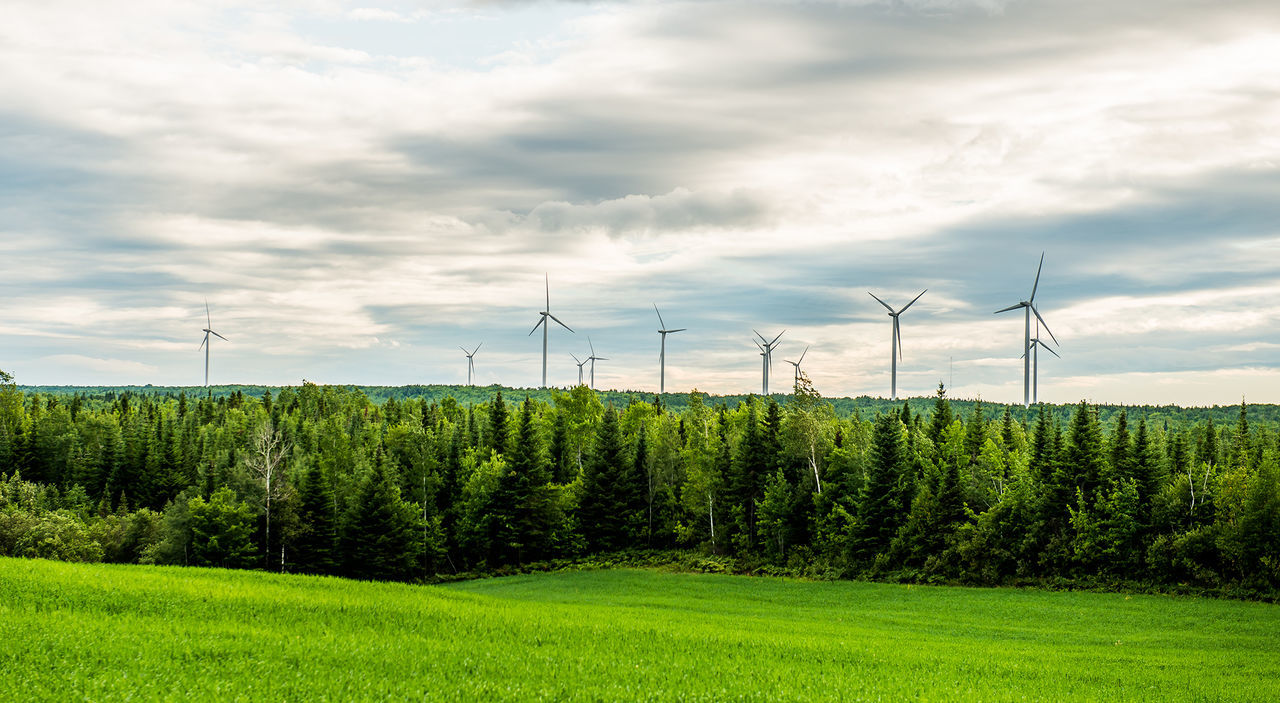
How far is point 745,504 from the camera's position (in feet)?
301

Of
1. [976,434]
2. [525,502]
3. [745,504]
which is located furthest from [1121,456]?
Answer: [525,502]

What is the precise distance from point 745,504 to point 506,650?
66880mm

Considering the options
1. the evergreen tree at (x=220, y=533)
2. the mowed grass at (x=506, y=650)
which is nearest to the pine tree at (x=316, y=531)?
the evergreen tree at (x=220, y=533)

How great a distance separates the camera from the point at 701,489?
313ft

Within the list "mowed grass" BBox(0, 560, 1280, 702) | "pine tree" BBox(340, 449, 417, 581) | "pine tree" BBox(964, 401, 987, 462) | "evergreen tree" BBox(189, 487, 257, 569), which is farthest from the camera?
"pine tree" BBox(964, 401, 987, 462)

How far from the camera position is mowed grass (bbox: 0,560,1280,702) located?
2141 centimetres

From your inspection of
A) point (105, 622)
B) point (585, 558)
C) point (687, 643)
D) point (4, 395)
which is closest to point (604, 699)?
point (687, 643)

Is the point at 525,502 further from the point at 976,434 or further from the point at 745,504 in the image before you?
the point at 976,434

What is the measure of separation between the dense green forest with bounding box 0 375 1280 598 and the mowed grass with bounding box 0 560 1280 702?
755 inches

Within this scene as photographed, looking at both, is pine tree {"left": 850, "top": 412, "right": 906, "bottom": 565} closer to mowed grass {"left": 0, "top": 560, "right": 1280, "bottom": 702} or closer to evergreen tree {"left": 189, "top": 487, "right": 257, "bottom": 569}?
mowed grass {"left": 0, "top": 560, "right": 1280, "bottom": 702}

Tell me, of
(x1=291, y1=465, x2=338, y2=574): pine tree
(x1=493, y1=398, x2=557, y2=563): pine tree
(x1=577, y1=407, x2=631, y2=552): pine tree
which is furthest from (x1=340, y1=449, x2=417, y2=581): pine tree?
(x1=577, y1=407, x2=631, y2=552): pine tree

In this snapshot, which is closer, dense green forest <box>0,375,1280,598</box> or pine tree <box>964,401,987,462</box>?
dense green forest <box>0,375,1280,598</box>

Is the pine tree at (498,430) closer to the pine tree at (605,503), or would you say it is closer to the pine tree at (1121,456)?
the pine tree at (605,503)

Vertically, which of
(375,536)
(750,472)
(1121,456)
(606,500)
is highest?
(1121,456)
